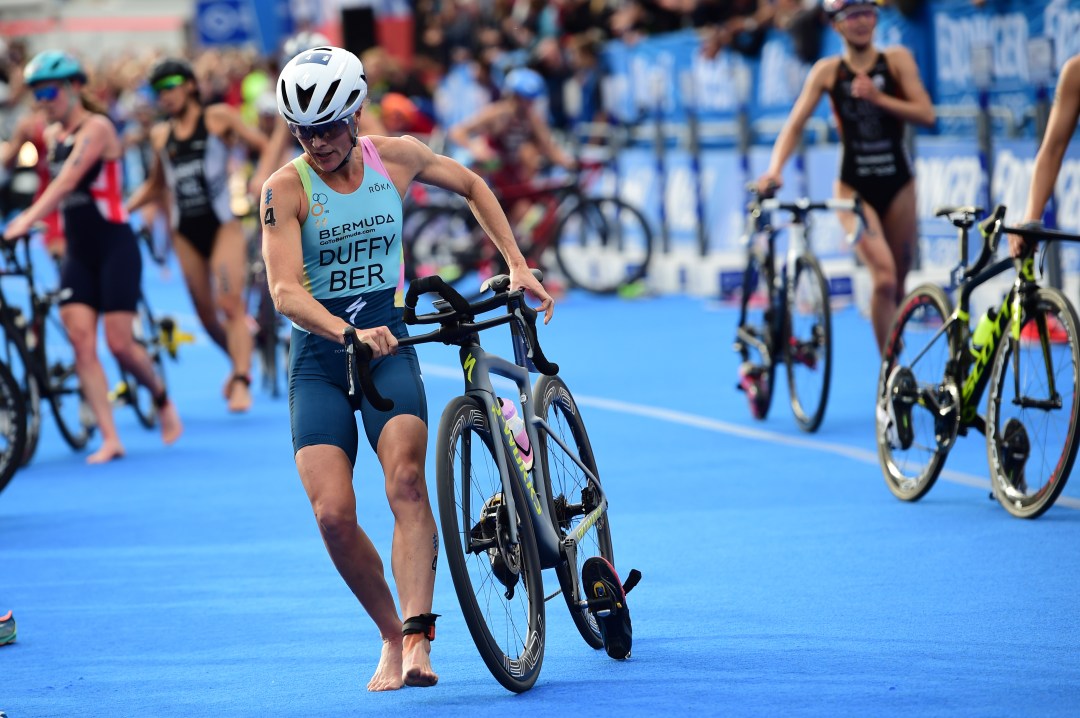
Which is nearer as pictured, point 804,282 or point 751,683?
point 751,683

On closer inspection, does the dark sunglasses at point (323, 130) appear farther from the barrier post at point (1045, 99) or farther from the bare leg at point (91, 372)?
the barrier post at point (1045, 99)

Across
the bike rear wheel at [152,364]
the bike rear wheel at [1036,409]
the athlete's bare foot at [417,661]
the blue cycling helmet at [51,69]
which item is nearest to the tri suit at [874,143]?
the bike rear wheel at [1036,409]

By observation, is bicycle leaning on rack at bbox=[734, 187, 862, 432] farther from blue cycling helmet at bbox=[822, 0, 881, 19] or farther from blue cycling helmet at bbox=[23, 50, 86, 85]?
blue cycling helmet at bbox=[23, 50, 86, 85]

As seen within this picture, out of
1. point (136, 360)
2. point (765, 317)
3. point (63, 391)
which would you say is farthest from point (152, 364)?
point (765, 317)

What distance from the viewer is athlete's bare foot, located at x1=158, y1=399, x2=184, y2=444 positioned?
12281mm

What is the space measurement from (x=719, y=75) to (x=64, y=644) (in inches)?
568

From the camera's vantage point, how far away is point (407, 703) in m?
5.82

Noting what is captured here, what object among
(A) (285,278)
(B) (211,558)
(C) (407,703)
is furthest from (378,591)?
(B) (211,558)

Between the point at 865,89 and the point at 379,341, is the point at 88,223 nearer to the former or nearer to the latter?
the point at 865,89

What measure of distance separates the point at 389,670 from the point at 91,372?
6.09 meters

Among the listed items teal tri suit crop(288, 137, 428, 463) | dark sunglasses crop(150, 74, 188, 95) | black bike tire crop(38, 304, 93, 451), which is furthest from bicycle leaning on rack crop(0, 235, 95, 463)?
teal tri suit crop(288, 137, 428, 463)

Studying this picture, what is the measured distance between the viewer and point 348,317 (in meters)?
6.11

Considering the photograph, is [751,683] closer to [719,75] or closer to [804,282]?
[804,282]

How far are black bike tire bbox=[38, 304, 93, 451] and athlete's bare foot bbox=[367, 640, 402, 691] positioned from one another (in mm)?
6036
